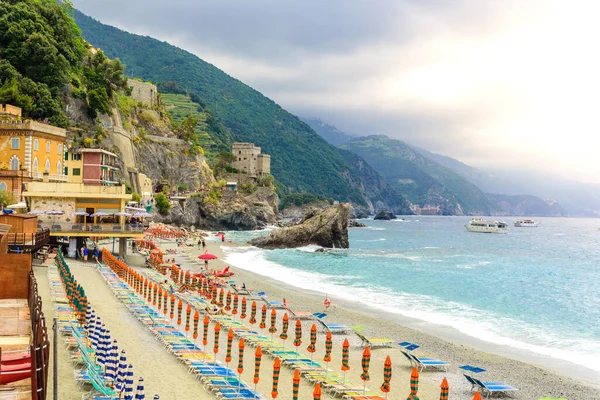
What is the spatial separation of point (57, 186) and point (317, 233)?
43.6 metres

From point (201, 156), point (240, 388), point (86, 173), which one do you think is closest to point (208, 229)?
point (201, 156)

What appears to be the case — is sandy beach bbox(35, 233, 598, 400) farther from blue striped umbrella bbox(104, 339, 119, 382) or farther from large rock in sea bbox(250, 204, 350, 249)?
large rock in sea bbox(250, 204, 350, 249)

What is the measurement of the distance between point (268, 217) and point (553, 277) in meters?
83.1

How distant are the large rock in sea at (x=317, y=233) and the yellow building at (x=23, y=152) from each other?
31.9 m

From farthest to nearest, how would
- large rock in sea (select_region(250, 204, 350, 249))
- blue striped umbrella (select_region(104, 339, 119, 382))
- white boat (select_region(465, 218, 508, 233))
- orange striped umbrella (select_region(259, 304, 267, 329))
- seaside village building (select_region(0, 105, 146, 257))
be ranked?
white boat (select_region(465, 218, 508, 233)), large rock in sea (select_region(250, 204, 350, 249)), seaside village building (select_region(0, 105, 146, 257)), orange striped umbrella (select_region(259, 304, 267, 329)), blue striped umbrella (select_region(104, 339, 119, 382))

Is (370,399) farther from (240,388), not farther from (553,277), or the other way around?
(553,277)

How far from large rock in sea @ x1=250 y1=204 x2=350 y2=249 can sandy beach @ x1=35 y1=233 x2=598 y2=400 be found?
150 ft

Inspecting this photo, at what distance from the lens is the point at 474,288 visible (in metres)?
44.7

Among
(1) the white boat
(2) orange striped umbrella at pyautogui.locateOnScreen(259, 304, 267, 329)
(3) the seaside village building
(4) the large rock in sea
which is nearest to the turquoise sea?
(4) the large rock in sea

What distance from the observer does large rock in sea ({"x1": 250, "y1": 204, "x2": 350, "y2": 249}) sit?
246 feet

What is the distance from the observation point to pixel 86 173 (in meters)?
62.1

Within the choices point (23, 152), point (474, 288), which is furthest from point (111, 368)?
point (23, 152)

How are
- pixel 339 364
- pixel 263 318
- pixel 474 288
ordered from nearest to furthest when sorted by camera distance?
pixel 339 364 → pixel 263 318 → pixel 474 288

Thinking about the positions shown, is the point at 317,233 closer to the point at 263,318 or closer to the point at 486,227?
the point at 263,318
